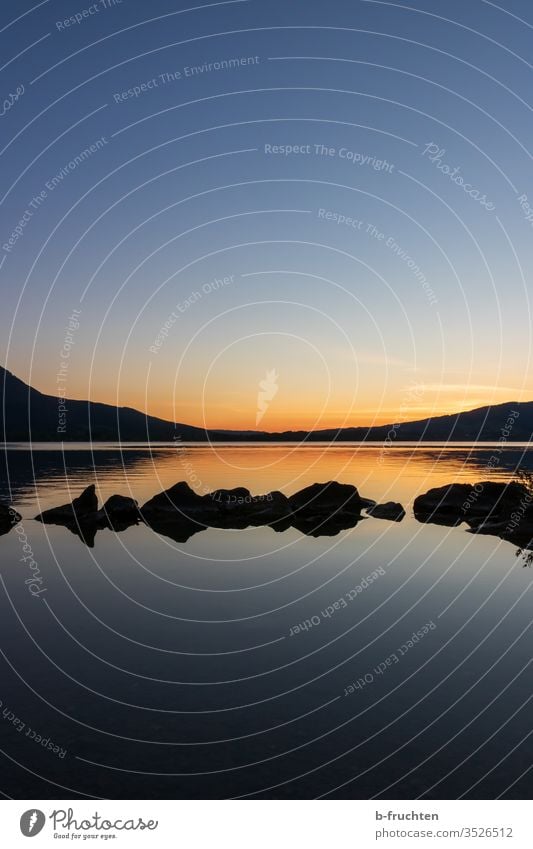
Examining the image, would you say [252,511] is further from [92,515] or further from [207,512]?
[92,515]

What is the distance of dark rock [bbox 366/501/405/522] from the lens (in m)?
45.7

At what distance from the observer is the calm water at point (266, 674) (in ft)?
37.4

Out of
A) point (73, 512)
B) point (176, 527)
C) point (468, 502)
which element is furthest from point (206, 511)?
point (468, 502)

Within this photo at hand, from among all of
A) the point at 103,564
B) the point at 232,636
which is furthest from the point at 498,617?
the point at 103,564

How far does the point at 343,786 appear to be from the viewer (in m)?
11.0

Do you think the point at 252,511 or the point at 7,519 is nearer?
the point at 7,519

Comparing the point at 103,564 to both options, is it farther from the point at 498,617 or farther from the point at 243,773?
the point at 243,773

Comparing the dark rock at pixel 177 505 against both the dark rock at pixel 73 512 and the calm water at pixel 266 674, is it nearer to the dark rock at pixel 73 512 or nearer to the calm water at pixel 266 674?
the dark rock at pixel 73 512

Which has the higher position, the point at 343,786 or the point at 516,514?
the point at 516,514

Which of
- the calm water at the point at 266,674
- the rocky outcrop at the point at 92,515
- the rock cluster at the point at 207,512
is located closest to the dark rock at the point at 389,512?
the rock cluster at the point at 207,512

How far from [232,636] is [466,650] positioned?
22.8ft

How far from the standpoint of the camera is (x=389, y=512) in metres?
46.3

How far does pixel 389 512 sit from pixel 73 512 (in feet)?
72.8
